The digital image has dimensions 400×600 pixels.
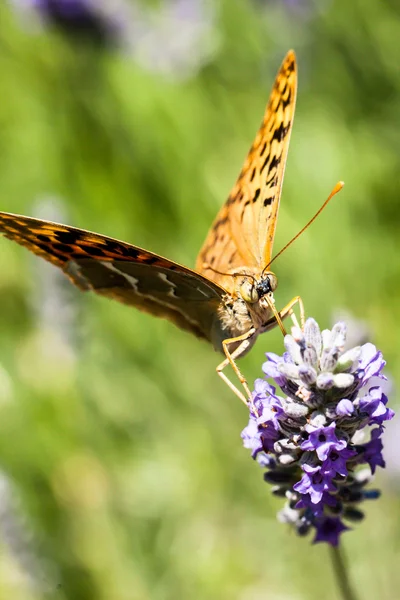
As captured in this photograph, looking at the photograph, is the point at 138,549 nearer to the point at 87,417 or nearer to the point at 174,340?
the point at 87,417

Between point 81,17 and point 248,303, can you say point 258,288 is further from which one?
point 81,17

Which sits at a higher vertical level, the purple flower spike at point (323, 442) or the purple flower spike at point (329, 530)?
the purple flower spike at point (323, 442)

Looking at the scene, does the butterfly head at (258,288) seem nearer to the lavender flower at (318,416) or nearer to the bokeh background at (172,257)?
the lavender flower at (318,416)

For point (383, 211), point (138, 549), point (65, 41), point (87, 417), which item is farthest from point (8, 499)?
point (65, 41)

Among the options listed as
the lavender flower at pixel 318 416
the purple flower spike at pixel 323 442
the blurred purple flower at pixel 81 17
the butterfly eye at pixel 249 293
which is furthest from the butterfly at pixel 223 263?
the blurred purple flower at pixel 81 17

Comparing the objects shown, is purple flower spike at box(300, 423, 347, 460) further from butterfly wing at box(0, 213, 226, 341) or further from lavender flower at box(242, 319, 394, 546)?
butterfly wing at box(0, 213, 226, 341)

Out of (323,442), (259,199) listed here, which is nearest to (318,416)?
(323,442)
